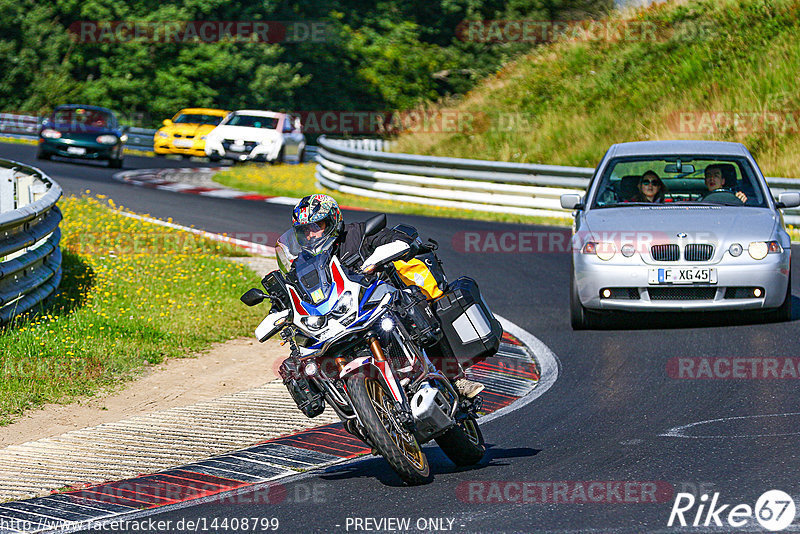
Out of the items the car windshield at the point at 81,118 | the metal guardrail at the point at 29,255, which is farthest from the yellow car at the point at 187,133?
the metal guardrail at the point at 29,255

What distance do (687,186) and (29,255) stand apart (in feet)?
21.0

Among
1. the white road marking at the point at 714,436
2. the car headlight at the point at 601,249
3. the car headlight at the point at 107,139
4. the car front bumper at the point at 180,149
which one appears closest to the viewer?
the white road marking at the point at 714,436

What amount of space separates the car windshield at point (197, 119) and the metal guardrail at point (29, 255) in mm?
21940

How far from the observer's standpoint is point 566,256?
16.0 meters

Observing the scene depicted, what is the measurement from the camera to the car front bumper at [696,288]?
10703mm

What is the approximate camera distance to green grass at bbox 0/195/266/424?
941cm

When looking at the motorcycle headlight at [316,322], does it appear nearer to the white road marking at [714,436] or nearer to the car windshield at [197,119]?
the white road marking at [714,436]

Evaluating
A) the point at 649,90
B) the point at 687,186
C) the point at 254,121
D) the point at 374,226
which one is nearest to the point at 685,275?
the point at 687,186

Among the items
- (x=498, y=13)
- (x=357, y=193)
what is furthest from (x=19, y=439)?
(x=498, y=13)

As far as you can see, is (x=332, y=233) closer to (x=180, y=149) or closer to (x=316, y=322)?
(x=316, y=322)

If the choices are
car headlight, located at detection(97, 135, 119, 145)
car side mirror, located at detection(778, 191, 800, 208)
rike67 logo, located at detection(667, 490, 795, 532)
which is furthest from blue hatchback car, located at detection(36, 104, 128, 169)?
rike67 logo, located at detection(667, 490, 795, 532)

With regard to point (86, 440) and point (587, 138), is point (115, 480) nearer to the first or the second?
point (86, 440)

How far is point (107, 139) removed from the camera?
30547 millimetres

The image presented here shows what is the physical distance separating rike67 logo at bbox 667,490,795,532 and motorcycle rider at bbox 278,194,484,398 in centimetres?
188
